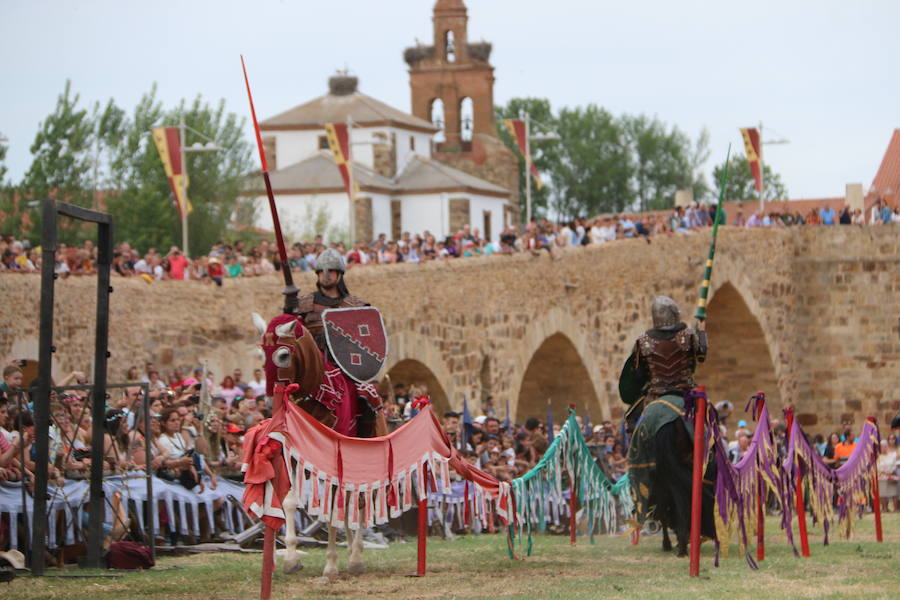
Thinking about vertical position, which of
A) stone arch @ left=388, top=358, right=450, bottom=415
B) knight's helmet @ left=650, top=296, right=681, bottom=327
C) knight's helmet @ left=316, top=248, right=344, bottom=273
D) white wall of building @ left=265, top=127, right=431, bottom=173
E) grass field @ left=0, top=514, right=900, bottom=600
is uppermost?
white wall of building @ left=265, top=127, right=431, bottom=173

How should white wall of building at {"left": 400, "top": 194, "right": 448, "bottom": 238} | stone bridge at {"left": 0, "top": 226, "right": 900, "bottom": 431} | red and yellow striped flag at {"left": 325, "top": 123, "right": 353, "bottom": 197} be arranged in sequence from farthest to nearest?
white wall of building at {"left": 400, "top": 194, "right": 448, "bottom": 238} → red and yellow striped flag at {"left": 325, "top": 123, "right": 353, "bottom": 197} → stone bridge at {"left": 0, "top": 226, "right": 900, "bottom": 431}

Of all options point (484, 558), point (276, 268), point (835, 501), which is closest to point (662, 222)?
point (276, 268)

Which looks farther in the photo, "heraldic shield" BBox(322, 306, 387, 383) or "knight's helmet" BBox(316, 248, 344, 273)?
"knight's helmet" BBox(316, 248, 344, 273)

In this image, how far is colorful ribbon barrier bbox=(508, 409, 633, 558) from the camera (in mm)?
11383

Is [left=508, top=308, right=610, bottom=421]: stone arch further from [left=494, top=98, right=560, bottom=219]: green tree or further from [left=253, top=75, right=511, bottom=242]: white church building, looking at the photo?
[left=494, top=98, right=560, bottom=219]: green tree

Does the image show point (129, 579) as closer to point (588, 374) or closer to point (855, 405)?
point (588, 374)

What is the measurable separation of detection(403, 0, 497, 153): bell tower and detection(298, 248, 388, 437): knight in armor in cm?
5537

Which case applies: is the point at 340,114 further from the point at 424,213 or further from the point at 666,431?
the point at 666,431

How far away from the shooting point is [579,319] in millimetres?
27891

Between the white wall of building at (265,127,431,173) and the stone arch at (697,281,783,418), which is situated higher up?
the white wall of building at (265,127,431,173)

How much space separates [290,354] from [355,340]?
914 millimetres

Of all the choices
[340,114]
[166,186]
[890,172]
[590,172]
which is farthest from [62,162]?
[590,172]

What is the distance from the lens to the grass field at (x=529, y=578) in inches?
339

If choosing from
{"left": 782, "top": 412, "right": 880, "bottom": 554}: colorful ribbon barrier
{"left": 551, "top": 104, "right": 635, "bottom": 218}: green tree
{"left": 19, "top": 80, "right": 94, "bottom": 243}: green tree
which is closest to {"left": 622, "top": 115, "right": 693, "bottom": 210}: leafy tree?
{"left": 551, "top": 104, "right": 635, "bottom": 218}: green tree
